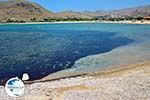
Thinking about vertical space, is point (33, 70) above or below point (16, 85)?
below

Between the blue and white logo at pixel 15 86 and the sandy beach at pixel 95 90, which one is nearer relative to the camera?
the blue and white logo at pixel 15 86

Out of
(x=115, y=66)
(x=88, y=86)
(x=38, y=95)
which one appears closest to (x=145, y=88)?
(x=88, y=86)

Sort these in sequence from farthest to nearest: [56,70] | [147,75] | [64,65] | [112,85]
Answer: [64,65] → [56,70] → [147,75] → [112,85]

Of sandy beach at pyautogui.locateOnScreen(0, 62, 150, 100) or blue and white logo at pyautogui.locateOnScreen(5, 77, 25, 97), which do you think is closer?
blue and white logo at pyautogui.locateOnScreen(5, 77, 25, 97)

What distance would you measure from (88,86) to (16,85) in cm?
985

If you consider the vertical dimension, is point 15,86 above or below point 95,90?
above

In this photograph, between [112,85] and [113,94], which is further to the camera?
[112,85]

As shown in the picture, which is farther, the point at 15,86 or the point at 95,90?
the point at 95,90

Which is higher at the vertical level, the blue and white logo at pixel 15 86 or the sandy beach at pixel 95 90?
the blue and white logo at pixel 15 86

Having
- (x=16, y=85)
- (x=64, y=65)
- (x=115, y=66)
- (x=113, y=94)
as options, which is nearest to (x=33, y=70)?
(x=64, y=65)

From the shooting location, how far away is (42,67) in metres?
36.6

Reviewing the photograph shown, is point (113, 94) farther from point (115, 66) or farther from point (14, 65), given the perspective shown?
point (14, 65)

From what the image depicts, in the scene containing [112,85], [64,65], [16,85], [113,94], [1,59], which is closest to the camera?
[16,85]

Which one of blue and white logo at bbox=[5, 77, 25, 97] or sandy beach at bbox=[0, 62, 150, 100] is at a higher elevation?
blue and white logo at bbox=[5, 77, 25, 97]
